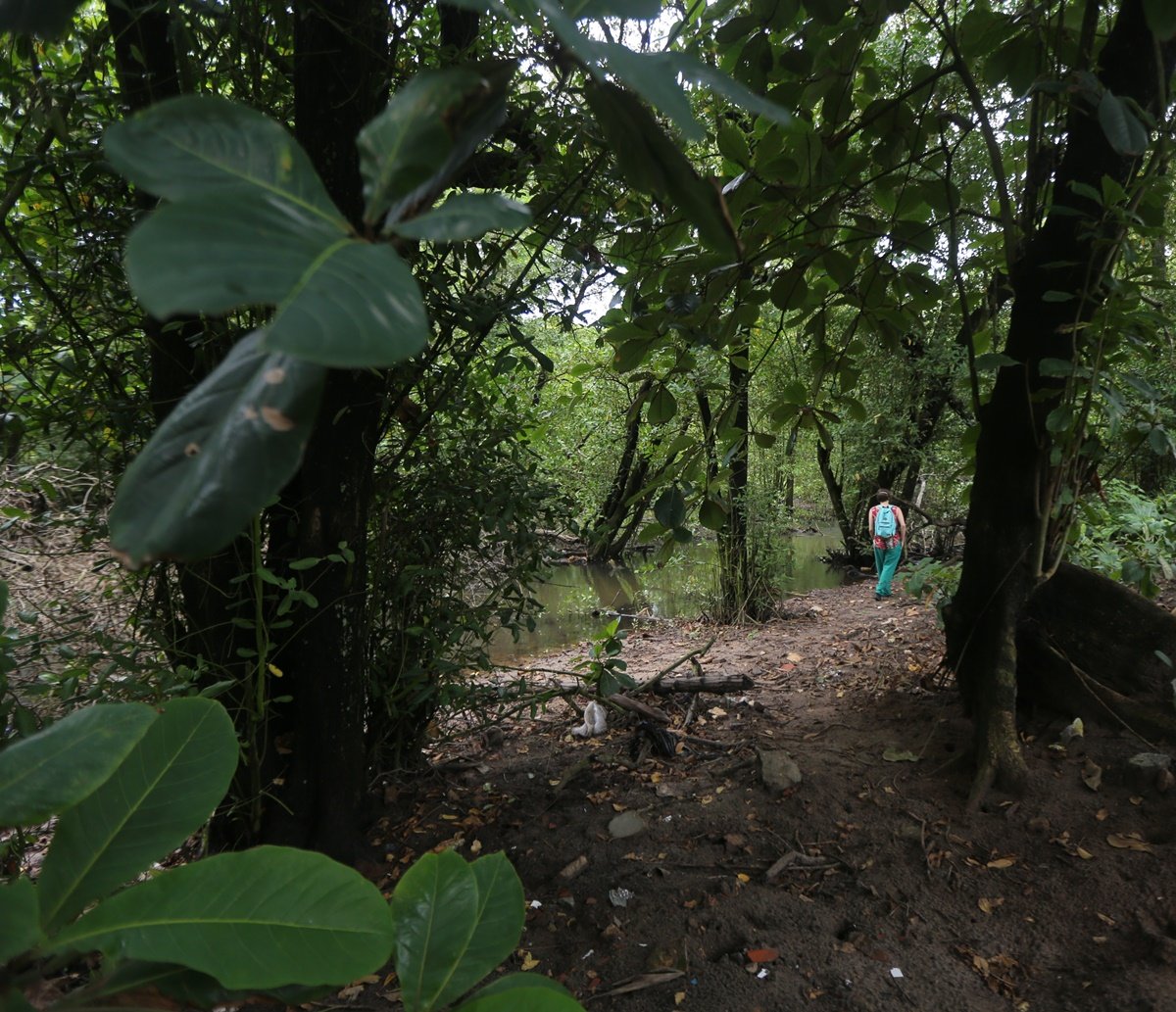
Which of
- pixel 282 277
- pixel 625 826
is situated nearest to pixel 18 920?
pixel 282 277

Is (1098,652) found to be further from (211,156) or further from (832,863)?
(211,156)

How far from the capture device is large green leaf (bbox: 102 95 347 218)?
12.1 inches

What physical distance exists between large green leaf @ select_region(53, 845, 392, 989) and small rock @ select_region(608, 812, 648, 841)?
7.32 ft

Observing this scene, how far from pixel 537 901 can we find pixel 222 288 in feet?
7.55

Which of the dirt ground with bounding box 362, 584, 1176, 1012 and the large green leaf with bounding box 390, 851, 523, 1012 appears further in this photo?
the dirt ground with bounding box 362, 584, 1176, 1012

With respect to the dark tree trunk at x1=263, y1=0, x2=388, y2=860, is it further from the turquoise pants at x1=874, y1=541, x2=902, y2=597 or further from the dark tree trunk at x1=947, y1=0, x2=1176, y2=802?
the turquoise pants at x1=874, y1=541, x2=902, y2=597

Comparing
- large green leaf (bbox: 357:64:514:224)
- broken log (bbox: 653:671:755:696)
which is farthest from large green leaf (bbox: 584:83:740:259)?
broken log (bbox: 653:671:755:696)

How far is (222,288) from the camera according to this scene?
0.84 ft

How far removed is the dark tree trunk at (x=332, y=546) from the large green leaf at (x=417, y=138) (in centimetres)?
182

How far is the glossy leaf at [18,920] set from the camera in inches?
13.4

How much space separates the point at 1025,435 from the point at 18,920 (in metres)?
2.63

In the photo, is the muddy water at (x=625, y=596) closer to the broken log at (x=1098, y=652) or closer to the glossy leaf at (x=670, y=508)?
the broken log at (x=1098, y=652)

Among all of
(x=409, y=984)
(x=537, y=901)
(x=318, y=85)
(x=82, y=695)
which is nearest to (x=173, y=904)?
(x=409, y=984)

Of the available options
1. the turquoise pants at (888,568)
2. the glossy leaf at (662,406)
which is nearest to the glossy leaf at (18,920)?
the glossy leaf at (662,406)
